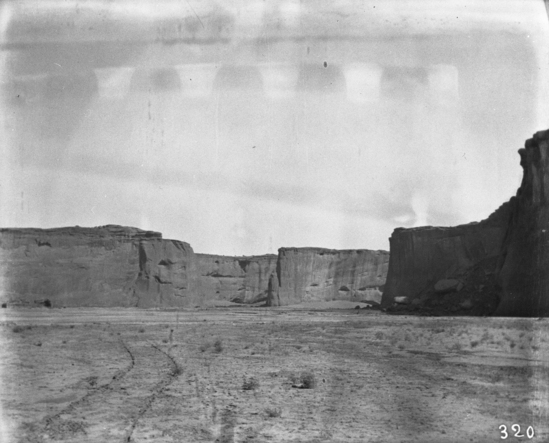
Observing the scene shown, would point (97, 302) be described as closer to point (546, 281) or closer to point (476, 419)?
point (546, 281)

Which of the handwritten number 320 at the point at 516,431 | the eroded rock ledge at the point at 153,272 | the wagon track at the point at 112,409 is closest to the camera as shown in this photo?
the handwritten number 320 at the point at 516,431

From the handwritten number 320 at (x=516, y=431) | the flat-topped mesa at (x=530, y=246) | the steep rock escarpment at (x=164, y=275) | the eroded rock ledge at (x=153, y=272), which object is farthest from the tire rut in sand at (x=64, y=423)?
the steep rock escarpment at (x=164, y=275)

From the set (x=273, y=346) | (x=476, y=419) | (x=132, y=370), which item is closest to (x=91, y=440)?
(x=476, y=419)

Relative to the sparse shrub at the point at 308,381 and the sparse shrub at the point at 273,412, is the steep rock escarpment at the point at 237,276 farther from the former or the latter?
the sparse shrub at the point at 273,412

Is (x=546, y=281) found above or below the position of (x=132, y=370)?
above

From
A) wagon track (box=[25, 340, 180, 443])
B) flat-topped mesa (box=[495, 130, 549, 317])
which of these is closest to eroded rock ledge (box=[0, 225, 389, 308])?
flat-topped mesa (box=[495, 130, 549, 317])

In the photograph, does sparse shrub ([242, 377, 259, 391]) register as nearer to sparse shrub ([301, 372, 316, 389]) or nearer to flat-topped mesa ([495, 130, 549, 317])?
sparse shrub ([301, 372, 316, 389])

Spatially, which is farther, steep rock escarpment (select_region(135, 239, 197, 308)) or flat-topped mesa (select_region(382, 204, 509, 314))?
steep rock escarpment (select_region(135, 239, 197, 308))
